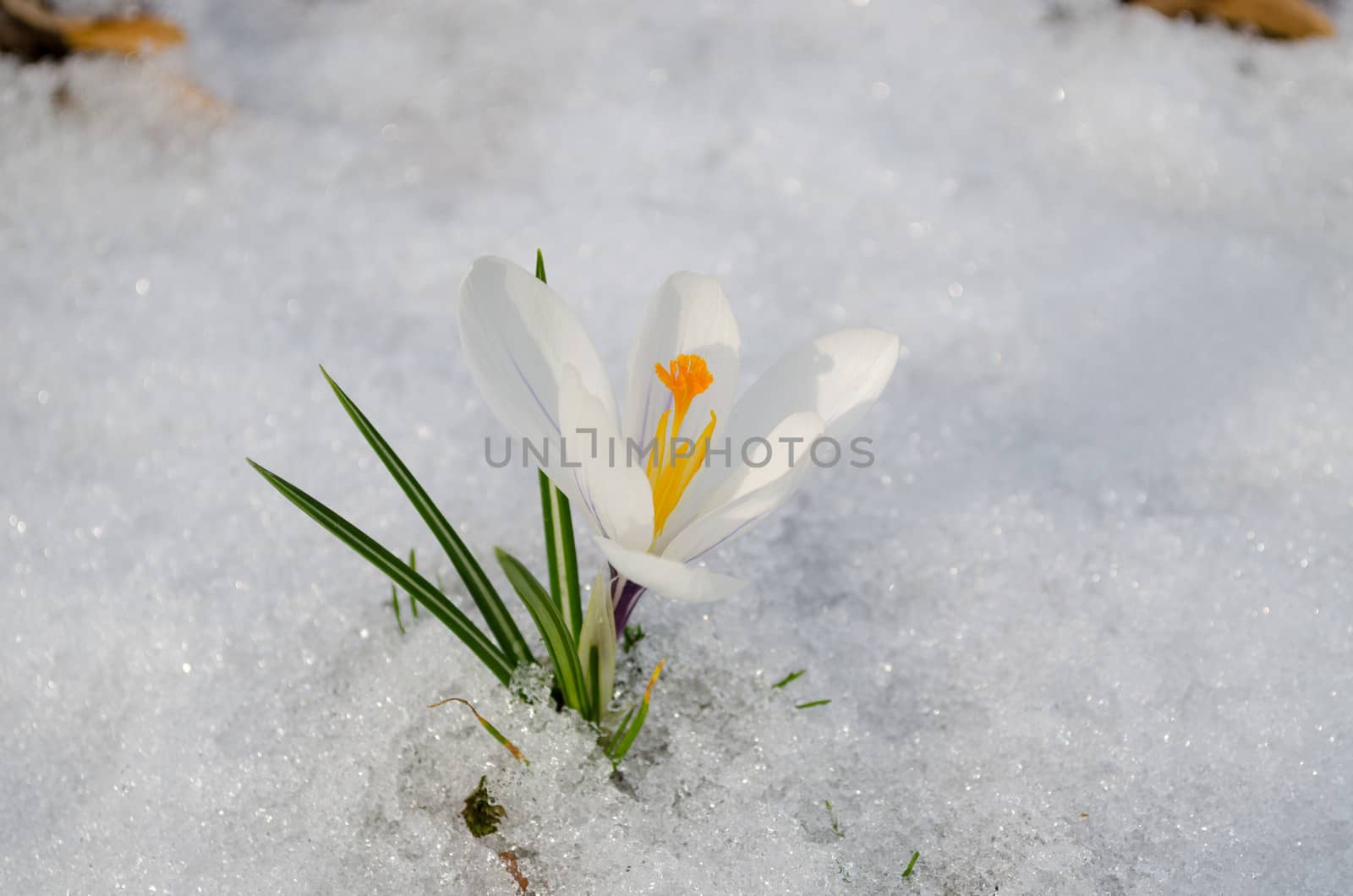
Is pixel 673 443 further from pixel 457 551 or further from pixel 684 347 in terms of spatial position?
pixel 457 551

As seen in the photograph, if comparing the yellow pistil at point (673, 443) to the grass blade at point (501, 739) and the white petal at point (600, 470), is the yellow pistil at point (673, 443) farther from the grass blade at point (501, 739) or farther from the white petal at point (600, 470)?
the grass blade at point (501, 739)

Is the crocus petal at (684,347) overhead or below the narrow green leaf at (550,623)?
overhead

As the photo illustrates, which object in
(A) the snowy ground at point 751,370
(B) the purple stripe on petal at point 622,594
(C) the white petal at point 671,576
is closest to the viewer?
(C) the white petal at point 671,576

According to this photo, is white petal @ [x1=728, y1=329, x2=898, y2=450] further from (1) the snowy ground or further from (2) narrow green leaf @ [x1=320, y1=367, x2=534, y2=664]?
(1) the snowy ground

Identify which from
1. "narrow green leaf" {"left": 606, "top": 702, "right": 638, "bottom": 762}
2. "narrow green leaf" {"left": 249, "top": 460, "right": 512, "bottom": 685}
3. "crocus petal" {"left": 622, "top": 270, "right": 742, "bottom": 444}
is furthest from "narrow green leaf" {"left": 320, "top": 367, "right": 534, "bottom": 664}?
"crocus petal" {"left": 622, "top": 270, "right": 742, "bottom": 444}

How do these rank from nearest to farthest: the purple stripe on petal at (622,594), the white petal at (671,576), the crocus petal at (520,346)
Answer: the white petal at (671,576) < the crocus petal at (520,346) < the purple stripe on petal at (622,594)

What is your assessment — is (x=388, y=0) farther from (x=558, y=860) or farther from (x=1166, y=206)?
(x=558, y=860)

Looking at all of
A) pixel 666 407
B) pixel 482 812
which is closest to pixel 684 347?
pixel 666 407

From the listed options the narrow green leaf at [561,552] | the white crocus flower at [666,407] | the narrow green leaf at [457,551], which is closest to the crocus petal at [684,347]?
the white crocus flower at [666,407]
